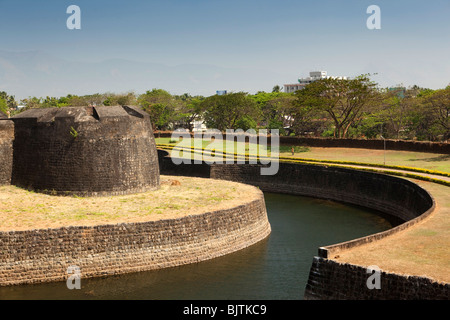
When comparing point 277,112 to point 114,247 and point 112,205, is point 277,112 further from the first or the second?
point 114,247

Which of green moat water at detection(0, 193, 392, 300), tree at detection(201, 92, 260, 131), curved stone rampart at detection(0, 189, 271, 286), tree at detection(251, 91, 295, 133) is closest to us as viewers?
green moat water at detection(0, 193, 392, 300)

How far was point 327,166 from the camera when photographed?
44.0m

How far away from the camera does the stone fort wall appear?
15.7m

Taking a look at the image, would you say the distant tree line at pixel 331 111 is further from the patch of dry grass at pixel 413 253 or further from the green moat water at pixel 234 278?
the patch of dry grass at pixel 413 253

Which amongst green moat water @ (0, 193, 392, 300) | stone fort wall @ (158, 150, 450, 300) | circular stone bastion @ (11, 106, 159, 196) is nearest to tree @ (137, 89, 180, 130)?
stone fort wall @ (158, 150, 450, 300)

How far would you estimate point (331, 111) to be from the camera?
62.3 meters

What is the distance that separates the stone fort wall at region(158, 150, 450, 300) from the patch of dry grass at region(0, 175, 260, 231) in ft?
31.6

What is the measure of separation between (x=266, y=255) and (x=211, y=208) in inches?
146

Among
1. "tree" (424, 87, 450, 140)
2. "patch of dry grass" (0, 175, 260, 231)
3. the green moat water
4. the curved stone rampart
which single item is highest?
"tree" (424, 87, 450, 140)

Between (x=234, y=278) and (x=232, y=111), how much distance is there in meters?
60.7

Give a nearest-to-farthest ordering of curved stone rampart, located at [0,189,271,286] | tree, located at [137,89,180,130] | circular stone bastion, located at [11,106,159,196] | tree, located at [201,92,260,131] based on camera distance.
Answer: curved stone rampart, located at [0,189,271,286] → circular stone bastion, located at [11,106,159,196] → tree, located at [201,92,260,131] → tree, located at [137,89,180,130]

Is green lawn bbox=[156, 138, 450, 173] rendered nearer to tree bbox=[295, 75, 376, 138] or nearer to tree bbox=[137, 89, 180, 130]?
tree bbox=[295, 75, 376, 138]
